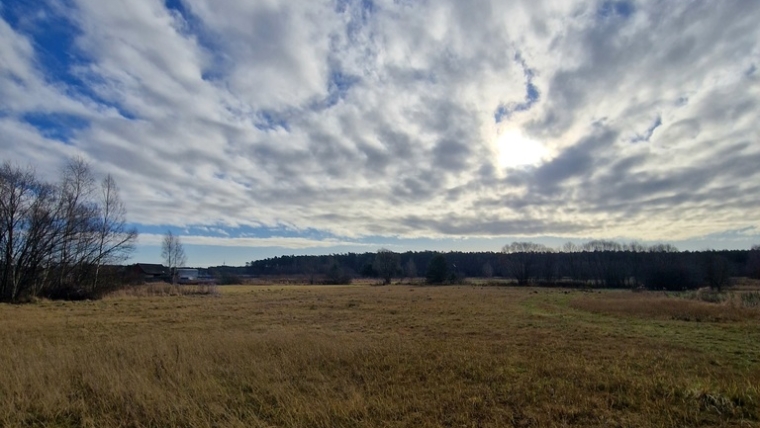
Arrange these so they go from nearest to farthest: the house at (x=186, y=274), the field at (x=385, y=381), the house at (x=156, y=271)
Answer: the field at (x=385, y=381), the house at (x=186, y=274), the house at (x=156, y=271)

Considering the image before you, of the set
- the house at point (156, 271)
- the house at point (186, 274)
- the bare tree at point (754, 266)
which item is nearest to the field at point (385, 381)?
the house at point (186, 274)

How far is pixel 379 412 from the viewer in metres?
7.48

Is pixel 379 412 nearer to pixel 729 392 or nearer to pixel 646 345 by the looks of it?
pixel 729 392

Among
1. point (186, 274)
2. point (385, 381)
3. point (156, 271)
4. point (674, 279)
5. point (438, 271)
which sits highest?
point (156, 271)

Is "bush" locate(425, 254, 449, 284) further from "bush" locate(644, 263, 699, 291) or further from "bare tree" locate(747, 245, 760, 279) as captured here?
"bare tree" locate(747, 245, 760, 279)

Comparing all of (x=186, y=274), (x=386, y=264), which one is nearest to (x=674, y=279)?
(x=386, y=264)

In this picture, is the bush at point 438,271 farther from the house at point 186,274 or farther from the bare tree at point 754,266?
the bare tree at point 754,266

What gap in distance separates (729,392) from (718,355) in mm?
7202

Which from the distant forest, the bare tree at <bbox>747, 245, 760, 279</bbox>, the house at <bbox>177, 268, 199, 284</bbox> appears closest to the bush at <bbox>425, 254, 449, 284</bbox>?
the distant forest

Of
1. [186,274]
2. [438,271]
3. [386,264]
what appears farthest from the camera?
[386,264]

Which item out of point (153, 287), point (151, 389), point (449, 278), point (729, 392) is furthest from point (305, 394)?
point (449, 278)

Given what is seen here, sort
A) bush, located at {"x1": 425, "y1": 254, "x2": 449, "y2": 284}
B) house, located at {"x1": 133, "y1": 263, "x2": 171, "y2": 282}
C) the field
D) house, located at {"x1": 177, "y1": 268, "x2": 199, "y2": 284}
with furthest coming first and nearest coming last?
bush, located at {"x1": 425, "y1": 254, "x2": 449, "y2": 284}
house, located at {"x1": 133, "y1": 263, "x2": 171, "y2": 282}
house, located at {"x1": 177, "y1": 268, "x2": 199, "y2": 284}
the field

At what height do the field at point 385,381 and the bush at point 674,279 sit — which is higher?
the bush at point 674,279

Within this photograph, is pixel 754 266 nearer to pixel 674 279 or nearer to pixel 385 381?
pixel 674 279
